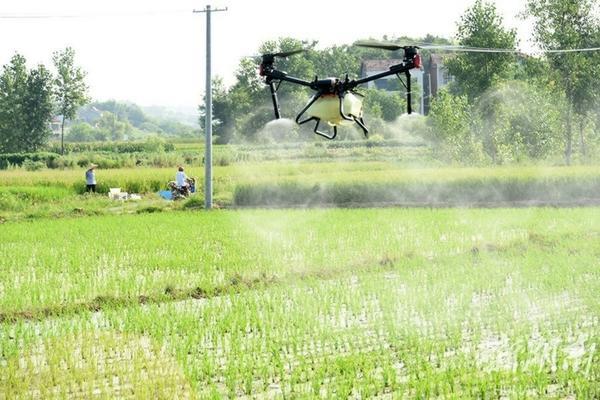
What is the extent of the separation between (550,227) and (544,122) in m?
16.0

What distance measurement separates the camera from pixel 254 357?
8.00 meters

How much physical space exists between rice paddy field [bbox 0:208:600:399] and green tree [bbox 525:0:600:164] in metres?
15.5

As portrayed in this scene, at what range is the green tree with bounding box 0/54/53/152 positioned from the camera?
4294 cm

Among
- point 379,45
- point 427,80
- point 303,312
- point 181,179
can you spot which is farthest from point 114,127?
point 379,45

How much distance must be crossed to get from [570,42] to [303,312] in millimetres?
23946

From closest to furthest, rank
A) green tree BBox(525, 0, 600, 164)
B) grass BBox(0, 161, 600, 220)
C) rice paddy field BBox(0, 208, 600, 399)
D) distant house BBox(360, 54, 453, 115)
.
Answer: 1. rice paddy field BBox(0, 208, 600, 399)
2. grass BBox(0, 161, 600, 220)
3. green tree BBox(525, 0, 600, 164)
4. distant house BBox(360, 54, 453, 115)

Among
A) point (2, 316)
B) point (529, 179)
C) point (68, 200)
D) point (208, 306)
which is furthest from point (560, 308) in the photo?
point (68, 200)

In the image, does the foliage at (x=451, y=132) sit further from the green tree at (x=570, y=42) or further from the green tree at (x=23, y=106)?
the green tree at (x=23, y=106)

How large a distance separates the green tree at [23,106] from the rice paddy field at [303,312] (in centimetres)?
2675

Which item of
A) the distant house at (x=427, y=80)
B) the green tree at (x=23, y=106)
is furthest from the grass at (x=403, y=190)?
the distant house at (x=427, y=80)

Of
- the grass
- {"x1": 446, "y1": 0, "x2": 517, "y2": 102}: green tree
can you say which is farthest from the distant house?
the grass

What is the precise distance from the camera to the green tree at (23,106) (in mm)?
42938

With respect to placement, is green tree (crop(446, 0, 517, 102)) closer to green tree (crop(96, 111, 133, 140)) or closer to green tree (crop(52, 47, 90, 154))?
green tree (crop(52, 47, 90, 154))

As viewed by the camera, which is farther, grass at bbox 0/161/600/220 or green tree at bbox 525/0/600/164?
green tree at bbox 525/0/600/164
